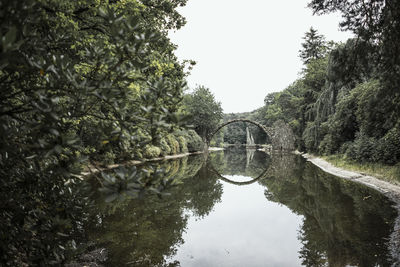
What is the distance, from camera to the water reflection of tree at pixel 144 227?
4080 millimetres

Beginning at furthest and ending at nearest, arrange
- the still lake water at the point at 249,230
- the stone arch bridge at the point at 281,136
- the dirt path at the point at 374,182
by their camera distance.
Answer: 1. the stone arch bridge at the point at 281,136
2. the dirt path at the point at 374,182
3. the still lake water at the point at 249,230

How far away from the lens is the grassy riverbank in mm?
9344

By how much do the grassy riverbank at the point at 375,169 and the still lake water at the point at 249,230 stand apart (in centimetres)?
120

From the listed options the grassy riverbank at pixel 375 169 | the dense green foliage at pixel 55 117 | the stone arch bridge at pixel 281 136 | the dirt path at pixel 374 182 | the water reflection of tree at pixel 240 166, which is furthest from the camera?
the stone arch bridge at pixel 281 136

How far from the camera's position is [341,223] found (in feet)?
18.8

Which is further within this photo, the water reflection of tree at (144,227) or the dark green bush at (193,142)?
the dark green bush at (193,142)

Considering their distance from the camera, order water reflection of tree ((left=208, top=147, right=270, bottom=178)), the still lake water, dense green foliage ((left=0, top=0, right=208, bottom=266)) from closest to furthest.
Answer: dense green foliage ((left=0, top=0, right=208, bottom=266)) → the still lake water → water reflection of tree ((left=208, top=147, right=270, bottom=178))

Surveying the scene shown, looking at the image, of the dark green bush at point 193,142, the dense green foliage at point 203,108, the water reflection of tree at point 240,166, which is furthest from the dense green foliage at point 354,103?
the dark green bush at point 193,142

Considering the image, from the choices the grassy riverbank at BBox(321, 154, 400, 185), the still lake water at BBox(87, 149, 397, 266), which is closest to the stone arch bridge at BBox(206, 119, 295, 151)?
the grassy riverbank at BBox(321, 154, 400, 185)

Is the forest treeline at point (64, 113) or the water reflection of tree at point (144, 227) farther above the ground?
the forest treeline at point (64, 113)

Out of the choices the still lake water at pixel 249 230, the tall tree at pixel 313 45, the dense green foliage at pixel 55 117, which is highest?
the tall tree at pixel 313 45

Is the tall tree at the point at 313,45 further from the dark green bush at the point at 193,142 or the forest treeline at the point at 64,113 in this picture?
the forest treeline at the point at 64,113

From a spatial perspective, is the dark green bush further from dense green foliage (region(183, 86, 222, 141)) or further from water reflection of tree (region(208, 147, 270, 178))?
water reflection of tree (region(208, 147, 270, 178))

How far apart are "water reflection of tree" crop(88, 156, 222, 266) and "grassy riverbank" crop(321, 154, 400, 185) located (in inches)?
270
